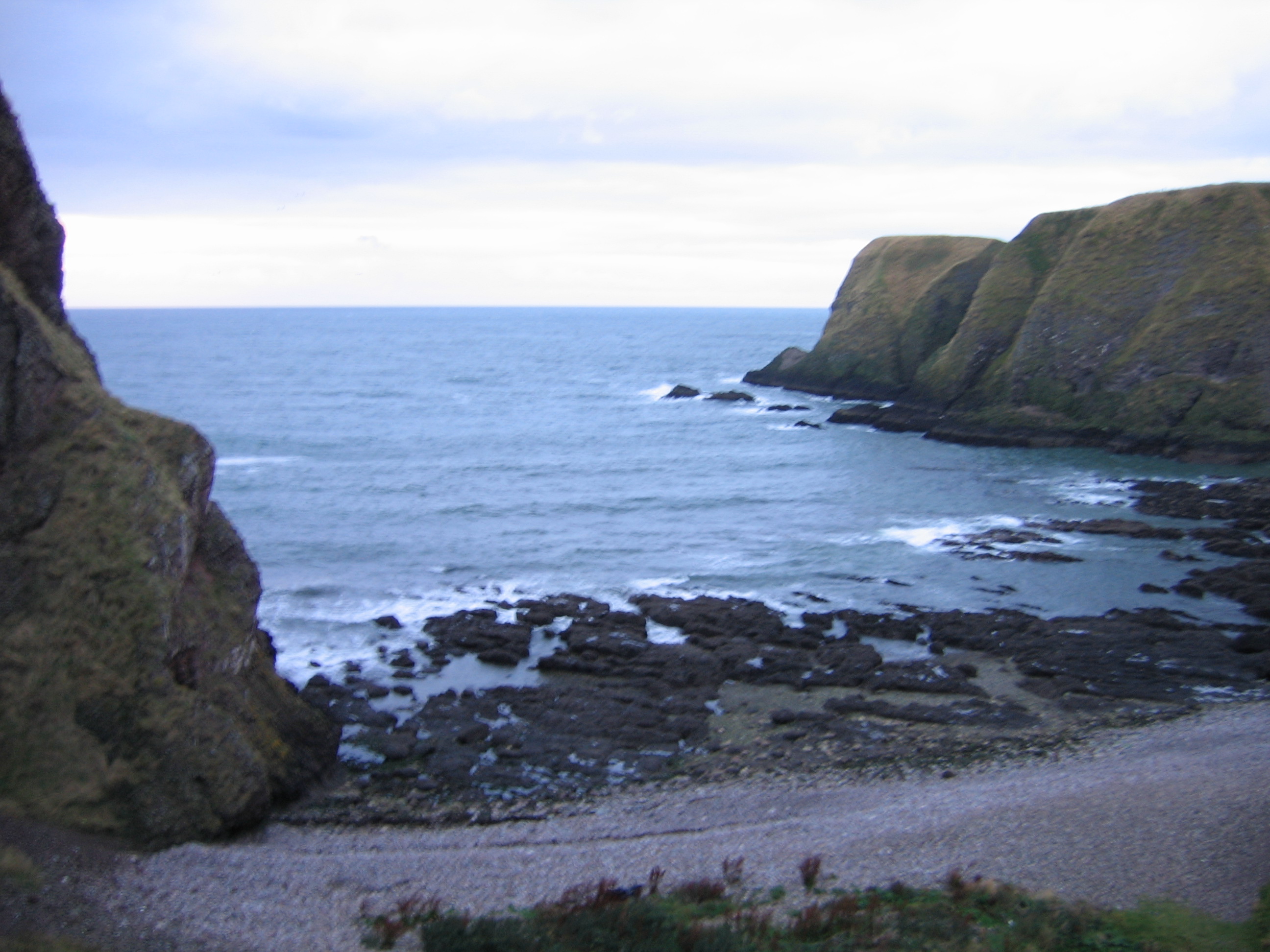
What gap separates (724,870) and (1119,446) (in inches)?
2150

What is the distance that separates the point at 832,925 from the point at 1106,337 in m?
63.7

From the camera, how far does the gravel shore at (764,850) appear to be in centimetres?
1475

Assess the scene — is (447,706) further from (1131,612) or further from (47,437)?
(1131,612)

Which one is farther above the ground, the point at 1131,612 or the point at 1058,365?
the point at 1058,365

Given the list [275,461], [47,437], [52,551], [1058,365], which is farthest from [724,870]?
[1058,365]

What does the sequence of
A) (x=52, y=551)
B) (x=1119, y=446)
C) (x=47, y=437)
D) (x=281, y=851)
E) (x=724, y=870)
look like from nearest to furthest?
1. (x=724, y=870)
2. (x=281, y=851)
3. (x=52, y=551)
4. (x=47, y=437)
5. (x=1119, y=446)

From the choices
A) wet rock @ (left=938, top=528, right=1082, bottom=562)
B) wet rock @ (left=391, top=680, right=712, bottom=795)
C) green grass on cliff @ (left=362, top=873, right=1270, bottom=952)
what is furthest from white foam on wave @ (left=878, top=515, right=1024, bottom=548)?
green grass on cliff @ (left=362, top=873, right=1270, bottom=952)

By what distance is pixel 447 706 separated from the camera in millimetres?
26844

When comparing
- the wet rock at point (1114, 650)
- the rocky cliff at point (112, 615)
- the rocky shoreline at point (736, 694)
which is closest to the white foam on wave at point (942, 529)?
the rocky shoreline at point (736, 694)

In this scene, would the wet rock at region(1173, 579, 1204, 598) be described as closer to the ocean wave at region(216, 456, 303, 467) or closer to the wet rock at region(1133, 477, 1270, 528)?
the wet rock at region(1133, 477, 1270, 528)

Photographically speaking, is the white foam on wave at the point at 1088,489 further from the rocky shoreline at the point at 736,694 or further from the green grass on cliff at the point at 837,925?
the green grass on cliff at the point at 837,925

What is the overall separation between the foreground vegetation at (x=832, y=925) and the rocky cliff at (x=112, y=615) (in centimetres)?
592

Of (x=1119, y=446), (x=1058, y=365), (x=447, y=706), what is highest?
(x=1058, y=365)

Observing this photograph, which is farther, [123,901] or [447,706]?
[447,706]
